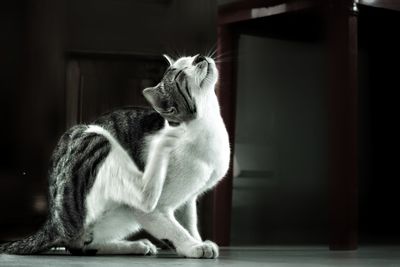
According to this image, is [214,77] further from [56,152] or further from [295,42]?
[295,42]

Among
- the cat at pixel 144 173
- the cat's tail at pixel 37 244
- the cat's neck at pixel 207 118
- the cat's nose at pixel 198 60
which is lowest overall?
the cat's tail at pixel 37 244

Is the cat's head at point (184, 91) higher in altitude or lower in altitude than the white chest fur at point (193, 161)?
higher

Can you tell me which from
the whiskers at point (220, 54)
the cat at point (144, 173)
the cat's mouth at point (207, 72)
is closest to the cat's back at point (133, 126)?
the cat at point (144, 173)

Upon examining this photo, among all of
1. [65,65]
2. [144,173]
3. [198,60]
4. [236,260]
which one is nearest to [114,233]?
→ [144,173]

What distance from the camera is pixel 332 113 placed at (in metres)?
1.35

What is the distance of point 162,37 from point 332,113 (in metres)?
0.42

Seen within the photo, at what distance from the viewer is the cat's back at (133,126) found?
1.17 metres

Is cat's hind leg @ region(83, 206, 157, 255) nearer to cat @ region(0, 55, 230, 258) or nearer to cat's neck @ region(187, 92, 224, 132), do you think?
cat @ region(0, 55, 230, 258)

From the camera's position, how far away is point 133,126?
1.20m

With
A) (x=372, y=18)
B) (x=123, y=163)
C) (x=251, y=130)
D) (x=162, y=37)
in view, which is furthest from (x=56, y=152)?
(x=372, y=18)

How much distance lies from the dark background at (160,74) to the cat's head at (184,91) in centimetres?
28

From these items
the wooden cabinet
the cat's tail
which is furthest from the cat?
the wooden cabinet

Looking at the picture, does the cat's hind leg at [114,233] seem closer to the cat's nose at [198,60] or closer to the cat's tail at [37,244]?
the cat's tail at [37,244]

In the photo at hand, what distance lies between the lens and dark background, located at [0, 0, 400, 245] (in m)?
1.42
